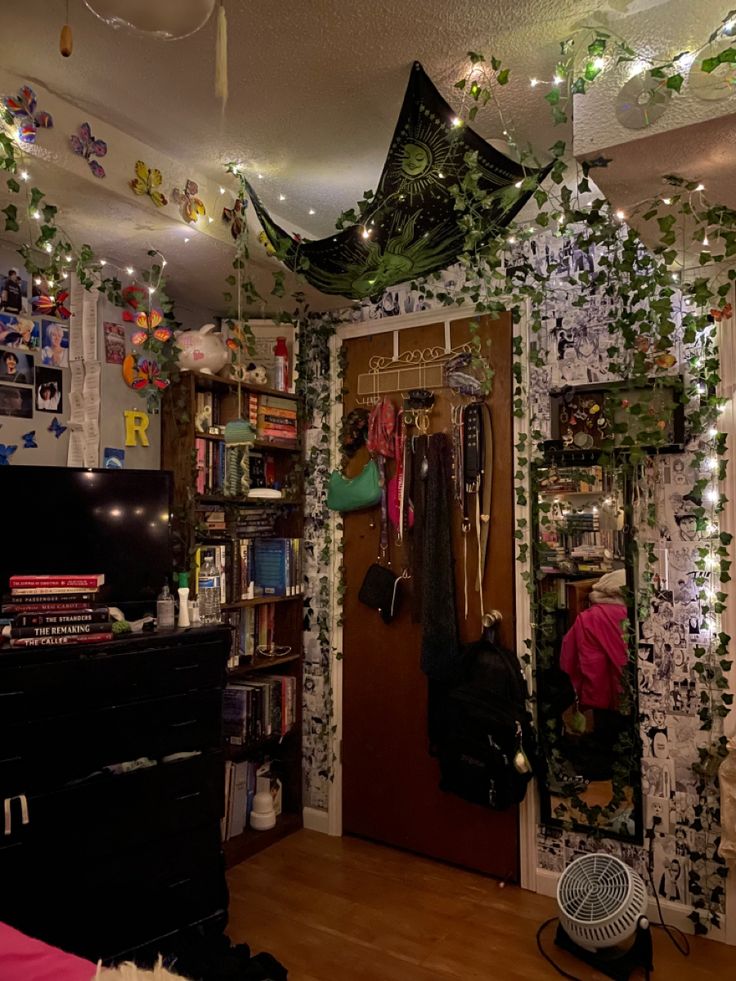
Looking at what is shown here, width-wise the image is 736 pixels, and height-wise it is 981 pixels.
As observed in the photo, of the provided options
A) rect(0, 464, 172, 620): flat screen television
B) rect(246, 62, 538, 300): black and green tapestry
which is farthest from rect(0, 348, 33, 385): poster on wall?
rect(246, 62, 538, 300): black and green tapestry

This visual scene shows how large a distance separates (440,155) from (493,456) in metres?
1.32

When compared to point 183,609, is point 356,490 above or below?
above

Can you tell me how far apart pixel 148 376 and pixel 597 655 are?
2.16m

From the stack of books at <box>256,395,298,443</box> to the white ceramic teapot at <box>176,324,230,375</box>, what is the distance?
0.34 meters

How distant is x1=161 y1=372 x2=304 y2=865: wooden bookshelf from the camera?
9.57ft

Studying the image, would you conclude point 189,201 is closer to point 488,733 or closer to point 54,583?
point 54,583

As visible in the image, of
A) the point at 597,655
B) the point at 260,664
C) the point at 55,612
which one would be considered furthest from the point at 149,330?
the point at 597,655

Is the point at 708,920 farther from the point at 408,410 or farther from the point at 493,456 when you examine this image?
the point at 408,410

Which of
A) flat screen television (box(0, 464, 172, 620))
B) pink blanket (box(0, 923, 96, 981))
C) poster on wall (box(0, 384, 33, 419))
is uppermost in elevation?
poster on wall (box(0, 384, 33, 419))

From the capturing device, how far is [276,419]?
10.8 feet

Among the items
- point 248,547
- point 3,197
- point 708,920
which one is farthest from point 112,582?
point 708,920

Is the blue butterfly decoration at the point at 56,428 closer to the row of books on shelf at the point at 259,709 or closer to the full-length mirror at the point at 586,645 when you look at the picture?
the row of books on shelf at the point at 259,709

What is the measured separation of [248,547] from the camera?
127 inches

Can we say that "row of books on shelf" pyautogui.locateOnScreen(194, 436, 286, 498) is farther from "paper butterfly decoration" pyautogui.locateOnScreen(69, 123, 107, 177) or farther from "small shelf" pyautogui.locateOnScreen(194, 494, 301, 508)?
"paper butterfly decoration" pyautogui.locateOnScreen(69, 123, 107, 177)
